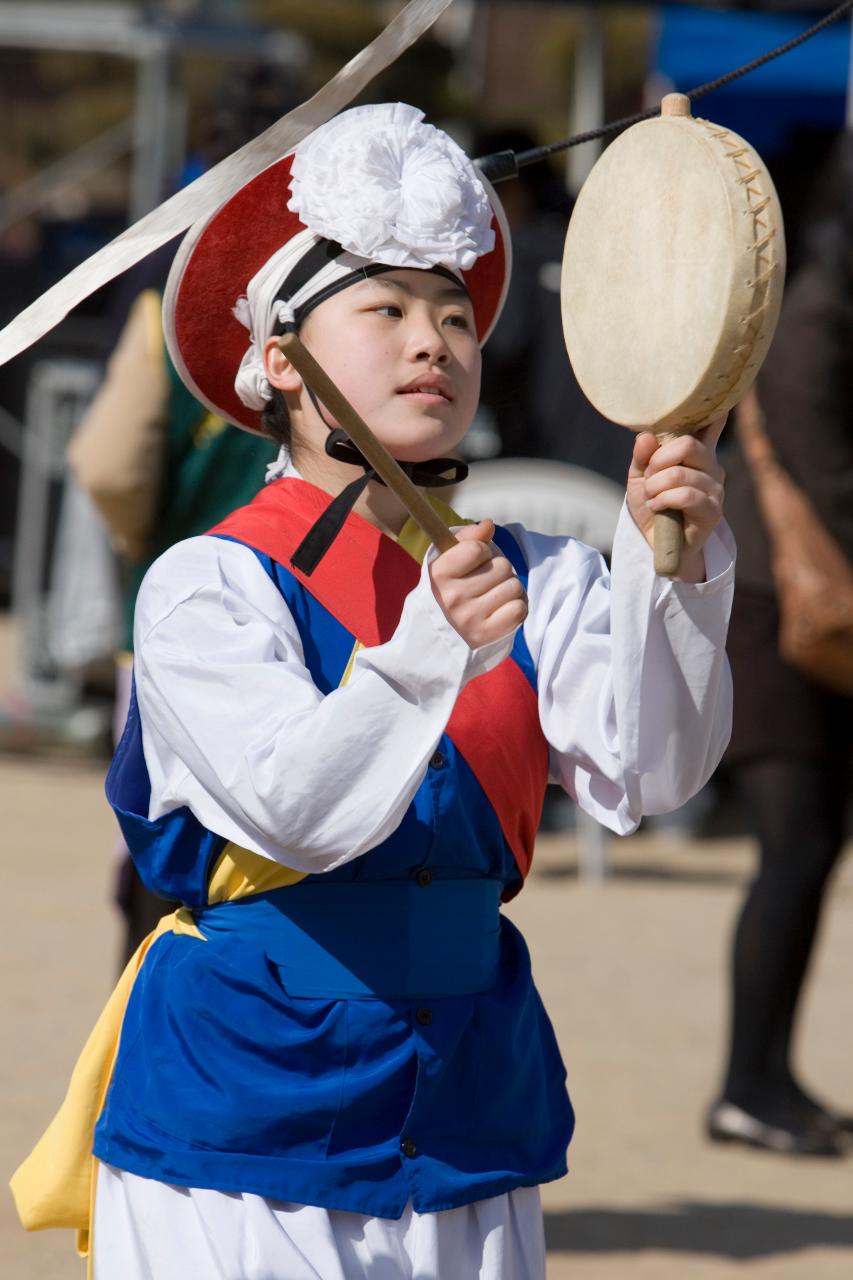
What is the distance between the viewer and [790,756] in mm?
4441

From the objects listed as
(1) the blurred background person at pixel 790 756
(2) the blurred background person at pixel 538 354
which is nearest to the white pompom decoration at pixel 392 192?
(1) the blurred background person at pixel 790 756

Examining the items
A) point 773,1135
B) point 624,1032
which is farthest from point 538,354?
point 773,1135

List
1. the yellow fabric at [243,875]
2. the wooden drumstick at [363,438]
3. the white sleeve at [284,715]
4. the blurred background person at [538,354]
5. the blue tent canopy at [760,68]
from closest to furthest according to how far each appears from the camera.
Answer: the wooden drumstick at [363,438] < the white sleeve at [284,715] < the yellow fabric at [243,875] < the blurred background person at [538,354] < the blue tent canopy at [760,68]

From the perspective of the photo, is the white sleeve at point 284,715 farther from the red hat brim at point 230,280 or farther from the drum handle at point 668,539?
the red hat brim at point 230,280

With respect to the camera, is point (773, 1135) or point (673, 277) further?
point (773, 1135)

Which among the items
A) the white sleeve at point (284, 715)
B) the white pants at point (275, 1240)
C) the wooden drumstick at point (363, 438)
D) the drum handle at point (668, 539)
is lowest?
the white pants at point (275, 1240)

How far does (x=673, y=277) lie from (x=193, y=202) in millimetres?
444

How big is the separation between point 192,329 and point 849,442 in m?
2.46

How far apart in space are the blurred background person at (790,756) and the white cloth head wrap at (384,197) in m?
2.39

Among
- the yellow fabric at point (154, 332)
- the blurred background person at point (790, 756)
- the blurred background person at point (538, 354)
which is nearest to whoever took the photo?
the yellow fabric at point (154, 332)

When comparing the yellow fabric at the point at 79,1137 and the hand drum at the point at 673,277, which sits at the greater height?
the hand drum at the point at 673,277

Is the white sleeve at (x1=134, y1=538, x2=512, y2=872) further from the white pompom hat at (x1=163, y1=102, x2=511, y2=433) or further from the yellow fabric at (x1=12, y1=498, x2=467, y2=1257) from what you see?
the white pompom hat at (x1=163, y1=102, x2=511, y2=433)

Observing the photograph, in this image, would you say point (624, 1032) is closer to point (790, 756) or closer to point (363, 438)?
point (790, 756)

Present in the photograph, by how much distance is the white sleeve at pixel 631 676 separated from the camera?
6.43 feet
